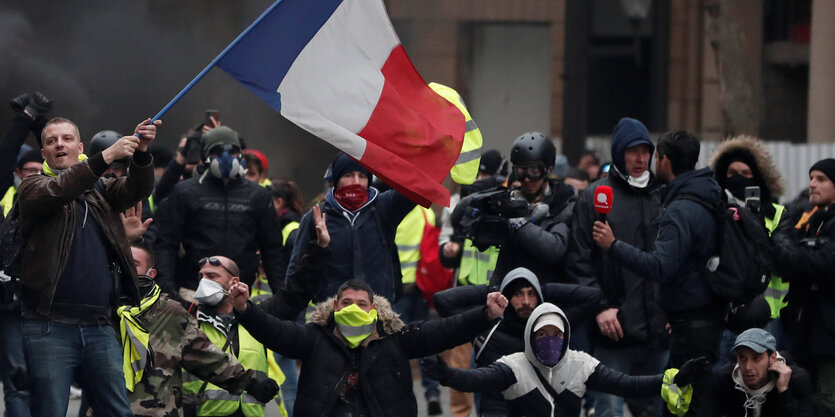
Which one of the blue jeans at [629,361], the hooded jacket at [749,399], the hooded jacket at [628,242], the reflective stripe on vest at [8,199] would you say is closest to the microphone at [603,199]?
the hooded jacket at [628,242]

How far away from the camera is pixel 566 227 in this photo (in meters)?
8.36

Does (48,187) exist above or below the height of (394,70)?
below

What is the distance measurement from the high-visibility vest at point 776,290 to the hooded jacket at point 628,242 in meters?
1.00

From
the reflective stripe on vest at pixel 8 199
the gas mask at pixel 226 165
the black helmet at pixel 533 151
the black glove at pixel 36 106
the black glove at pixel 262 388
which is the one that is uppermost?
the black glove at pixel 36 106

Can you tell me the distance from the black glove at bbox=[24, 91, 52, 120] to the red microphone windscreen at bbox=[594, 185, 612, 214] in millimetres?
2893

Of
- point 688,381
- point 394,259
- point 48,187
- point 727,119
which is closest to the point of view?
point 48,187

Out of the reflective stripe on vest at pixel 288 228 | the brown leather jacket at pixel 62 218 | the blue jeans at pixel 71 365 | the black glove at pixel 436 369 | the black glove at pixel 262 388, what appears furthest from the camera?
the reflective stripe on vest at pixel 288 228

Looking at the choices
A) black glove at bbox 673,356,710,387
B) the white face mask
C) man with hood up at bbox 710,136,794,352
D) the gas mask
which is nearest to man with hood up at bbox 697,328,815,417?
black glove at bbox 673,356,710,387

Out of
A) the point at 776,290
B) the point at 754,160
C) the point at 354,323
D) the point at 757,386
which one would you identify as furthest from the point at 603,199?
the point at 776,290

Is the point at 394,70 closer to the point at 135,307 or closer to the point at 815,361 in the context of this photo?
the point at 135,307

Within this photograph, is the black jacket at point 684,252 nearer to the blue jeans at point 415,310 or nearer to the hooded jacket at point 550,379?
the hooded jacket at point 550,379

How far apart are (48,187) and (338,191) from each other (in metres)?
1.90

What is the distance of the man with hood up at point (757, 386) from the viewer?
7.48 m

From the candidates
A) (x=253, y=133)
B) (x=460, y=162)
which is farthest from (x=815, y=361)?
(x=253, y=133)
